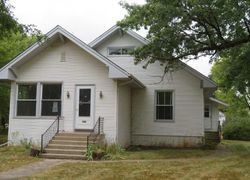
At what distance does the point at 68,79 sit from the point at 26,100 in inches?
97.0

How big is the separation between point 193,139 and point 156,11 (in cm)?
780

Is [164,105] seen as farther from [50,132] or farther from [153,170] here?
[153,170]

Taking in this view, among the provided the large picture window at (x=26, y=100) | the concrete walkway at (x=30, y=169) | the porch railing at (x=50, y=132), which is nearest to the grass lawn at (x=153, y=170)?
the concrete walkway at (x=30, y=169)

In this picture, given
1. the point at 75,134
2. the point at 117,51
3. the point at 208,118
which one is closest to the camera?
the point at 75,134

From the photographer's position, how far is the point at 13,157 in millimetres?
14930

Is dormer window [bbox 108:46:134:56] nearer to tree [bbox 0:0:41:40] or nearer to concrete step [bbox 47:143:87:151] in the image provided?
concrete step [bbox 47:143:87:151]

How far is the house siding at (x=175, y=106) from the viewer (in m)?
20.3

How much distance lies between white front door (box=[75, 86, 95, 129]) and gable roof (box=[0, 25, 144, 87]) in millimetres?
1686

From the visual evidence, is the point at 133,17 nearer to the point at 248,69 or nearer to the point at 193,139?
the point at 248,69

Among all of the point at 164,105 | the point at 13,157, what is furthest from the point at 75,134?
the point at 164,105

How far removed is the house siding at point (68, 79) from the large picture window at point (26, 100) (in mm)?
307

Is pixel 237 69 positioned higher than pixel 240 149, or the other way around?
pixel 237 69

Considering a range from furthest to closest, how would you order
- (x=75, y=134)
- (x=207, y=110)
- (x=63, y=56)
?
(x=207, y=110) → (x=63, y=56) → (x=75, y=134)

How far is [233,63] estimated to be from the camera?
59.6 ft
